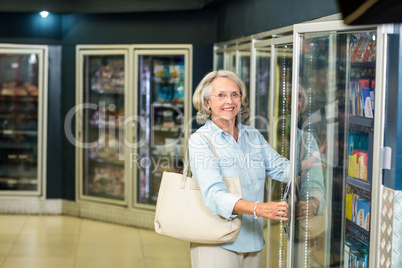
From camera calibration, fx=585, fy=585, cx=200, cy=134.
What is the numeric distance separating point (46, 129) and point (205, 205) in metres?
5.37

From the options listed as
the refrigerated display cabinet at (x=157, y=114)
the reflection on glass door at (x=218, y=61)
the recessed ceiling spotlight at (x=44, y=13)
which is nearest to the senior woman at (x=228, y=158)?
the reflection on glass door at (x=218, y=61)

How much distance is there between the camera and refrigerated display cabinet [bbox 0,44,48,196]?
7738 mm

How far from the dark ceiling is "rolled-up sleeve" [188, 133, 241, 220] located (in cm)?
408

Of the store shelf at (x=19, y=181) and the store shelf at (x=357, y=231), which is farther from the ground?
the store shelf at (x=357, y=231)

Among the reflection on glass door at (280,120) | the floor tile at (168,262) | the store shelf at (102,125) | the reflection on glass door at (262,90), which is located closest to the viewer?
the reflection on glass door at (280,120)

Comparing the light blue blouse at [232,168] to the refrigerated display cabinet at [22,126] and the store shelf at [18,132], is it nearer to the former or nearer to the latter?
the refrigerated display cabinet at [22,126]

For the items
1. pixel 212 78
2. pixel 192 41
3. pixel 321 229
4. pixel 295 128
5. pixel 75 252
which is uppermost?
pixel 192 41

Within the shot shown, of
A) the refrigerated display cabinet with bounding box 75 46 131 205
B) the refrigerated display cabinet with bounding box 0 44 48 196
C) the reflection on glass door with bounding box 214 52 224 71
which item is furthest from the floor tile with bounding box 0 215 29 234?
the reflection on glass door with bounding box 214 52 224 71

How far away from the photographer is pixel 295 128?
3045mm

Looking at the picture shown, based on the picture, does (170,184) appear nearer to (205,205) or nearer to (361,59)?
(205,205)

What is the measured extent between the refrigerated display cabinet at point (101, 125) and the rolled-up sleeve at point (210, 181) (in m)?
4.72

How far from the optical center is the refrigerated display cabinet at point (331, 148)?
9.58 feet

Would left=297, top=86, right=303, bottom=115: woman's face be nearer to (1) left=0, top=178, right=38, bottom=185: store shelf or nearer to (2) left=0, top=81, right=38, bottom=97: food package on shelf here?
(2) left=0, top=81, right=38, bottom=97: food package on shelf

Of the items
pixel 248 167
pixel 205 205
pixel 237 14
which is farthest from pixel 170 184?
pixel 237 14
